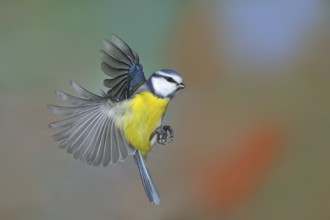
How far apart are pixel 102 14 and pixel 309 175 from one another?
1.79ft

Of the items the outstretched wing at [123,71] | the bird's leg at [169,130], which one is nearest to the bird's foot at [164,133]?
the bird's leg at [169,130]

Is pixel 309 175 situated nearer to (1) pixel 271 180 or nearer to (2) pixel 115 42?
(1) pixel 271 180

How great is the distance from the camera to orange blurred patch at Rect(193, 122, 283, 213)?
114 centimetres

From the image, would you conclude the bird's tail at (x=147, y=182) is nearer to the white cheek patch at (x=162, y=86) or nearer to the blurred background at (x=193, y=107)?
the blurred background at (x=193, y=107)

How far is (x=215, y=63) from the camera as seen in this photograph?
117 centimetres

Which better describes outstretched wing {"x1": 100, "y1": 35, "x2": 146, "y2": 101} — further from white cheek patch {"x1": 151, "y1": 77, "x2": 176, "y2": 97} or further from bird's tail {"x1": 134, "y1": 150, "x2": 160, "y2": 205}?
bird's tail {"x1": 134, "y1": 150, "x2": 160, "y2": 205}

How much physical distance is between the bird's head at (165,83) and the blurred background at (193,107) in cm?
7

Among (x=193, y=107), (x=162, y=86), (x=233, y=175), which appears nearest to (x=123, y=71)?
(x=162, y=86)

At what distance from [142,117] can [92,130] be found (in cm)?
10

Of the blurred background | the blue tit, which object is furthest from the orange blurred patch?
the blue tit

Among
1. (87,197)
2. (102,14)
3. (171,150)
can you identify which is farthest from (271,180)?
(102,14)

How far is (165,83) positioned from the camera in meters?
1.03

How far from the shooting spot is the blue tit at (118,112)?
982 millimetres

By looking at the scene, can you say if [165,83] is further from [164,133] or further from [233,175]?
[233,175]
